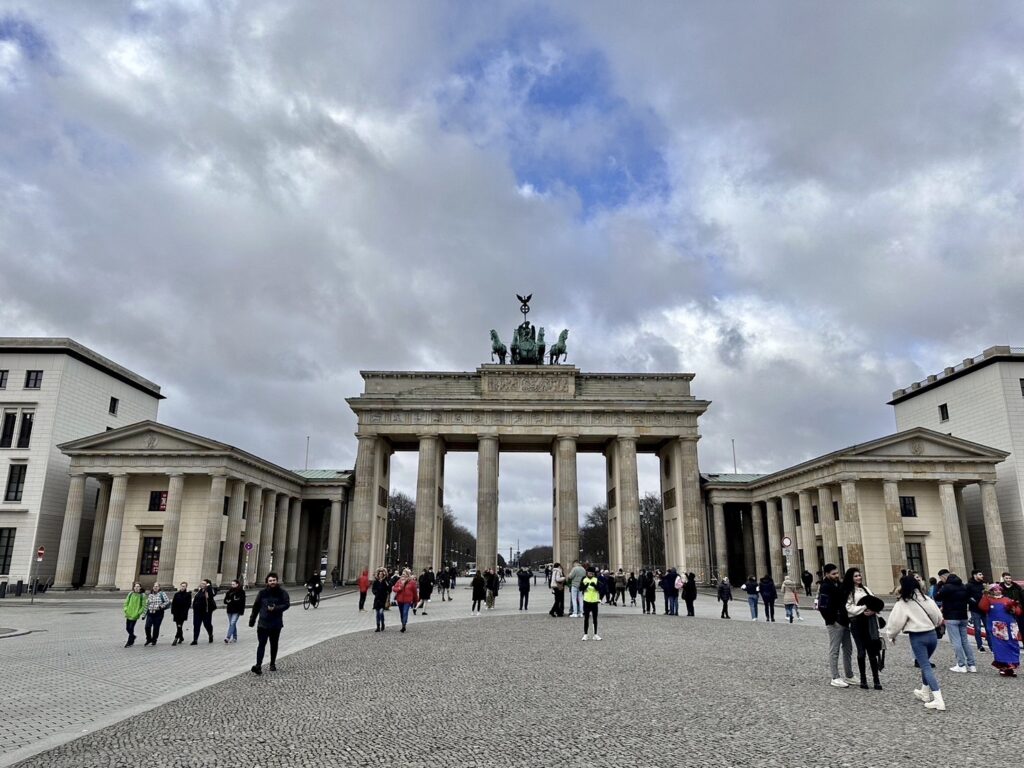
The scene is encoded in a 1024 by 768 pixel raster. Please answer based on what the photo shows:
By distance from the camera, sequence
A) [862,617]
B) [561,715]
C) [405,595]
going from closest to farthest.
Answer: [561,715]
[862,617]
[405,595]

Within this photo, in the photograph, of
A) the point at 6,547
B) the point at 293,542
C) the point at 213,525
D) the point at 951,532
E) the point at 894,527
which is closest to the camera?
the point at 213,525

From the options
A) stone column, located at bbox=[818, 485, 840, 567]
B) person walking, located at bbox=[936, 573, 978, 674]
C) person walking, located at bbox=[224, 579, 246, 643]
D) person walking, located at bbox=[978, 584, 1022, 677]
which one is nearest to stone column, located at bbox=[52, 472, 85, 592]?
person walking, located at bbox=[224, 579, 246, 643]

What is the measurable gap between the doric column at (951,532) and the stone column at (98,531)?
5604 centimetres

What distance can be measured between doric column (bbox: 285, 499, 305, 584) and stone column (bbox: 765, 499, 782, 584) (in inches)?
1564

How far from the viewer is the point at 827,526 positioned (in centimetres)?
4584

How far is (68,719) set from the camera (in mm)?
9305

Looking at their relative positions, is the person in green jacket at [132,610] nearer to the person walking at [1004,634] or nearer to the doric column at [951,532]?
the person walking at [1004,634]

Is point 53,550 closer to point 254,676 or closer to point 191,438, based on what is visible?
point 191,438

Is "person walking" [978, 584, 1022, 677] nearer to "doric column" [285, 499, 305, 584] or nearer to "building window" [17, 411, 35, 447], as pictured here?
"doric column" [285, 499, 305, 584]

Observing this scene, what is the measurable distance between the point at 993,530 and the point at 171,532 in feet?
177

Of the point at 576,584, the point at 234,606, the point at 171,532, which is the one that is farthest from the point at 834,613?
the point at 171,532

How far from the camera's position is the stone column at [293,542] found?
56562mm

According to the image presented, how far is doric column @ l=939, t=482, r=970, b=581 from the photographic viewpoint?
4344 cm

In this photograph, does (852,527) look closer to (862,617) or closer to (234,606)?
(862,617)
